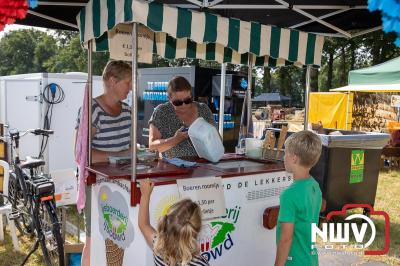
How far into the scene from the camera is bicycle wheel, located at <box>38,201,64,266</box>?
11.5ft

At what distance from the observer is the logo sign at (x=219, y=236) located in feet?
8.54

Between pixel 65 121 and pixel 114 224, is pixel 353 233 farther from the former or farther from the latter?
pixel 65 121

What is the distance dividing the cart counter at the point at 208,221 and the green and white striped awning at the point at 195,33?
894 millimetres

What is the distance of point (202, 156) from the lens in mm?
3230

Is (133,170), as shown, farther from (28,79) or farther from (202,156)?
(28,79)

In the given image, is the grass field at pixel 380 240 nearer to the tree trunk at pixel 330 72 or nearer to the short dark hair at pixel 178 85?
the short dark hair at pixel 178 85

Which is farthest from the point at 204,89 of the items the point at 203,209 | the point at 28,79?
the point at 203,209

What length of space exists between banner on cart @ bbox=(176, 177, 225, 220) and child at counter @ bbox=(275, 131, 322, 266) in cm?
45

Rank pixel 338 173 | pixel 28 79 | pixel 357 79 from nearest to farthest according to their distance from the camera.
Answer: pixel 338 173
pixel 28 79
pixel 357 79

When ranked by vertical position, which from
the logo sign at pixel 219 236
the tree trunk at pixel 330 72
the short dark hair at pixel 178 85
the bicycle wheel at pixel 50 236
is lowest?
the bicycle wheel at pixel 50 236

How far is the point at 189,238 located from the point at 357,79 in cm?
993

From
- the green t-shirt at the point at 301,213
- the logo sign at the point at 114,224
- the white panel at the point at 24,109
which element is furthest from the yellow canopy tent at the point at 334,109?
the logo sign at the point at 114,224

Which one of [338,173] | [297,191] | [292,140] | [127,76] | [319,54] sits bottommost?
[338,173]

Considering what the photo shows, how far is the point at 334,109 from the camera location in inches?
592
